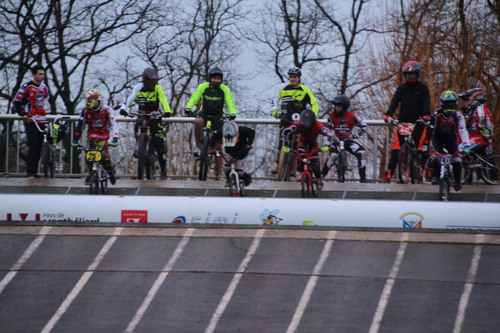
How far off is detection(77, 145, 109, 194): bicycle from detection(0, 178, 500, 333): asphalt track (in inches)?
59.4

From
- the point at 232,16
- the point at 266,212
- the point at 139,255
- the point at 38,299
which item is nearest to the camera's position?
the point at 38,299

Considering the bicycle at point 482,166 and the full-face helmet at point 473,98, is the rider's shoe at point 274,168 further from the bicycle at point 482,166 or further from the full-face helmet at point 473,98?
the full-face helmet at point 473,98

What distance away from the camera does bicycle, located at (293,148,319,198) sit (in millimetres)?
17594

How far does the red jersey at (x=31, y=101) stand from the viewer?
65.9 feet

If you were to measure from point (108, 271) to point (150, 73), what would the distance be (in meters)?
5.68

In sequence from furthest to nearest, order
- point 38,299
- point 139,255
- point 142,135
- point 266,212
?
point 142,135 → point 266,212 → point 139,255 → point 38,299

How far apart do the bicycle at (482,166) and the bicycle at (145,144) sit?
5.45 metres

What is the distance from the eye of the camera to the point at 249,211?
16641 mm

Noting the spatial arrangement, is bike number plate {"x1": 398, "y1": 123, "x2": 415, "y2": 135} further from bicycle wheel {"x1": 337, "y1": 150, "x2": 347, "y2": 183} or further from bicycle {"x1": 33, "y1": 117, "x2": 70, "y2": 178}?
bicycle {"x1": 33, "y1": 117, "x2": 70, "y2": 178}

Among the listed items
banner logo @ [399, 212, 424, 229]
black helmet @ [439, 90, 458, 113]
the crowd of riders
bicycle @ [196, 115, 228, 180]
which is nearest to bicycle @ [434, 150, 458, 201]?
the crowd of riders

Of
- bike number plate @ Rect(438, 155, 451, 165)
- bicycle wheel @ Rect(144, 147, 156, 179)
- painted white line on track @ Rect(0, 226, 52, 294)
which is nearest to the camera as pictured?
painted white line on track @ Rect(0, 226, 52, 294)

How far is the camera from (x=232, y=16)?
38.3m

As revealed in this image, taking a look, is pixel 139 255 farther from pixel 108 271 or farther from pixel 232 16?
pixel 232 16

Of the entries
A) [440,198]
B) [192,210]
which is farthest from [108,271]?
[440,198]
